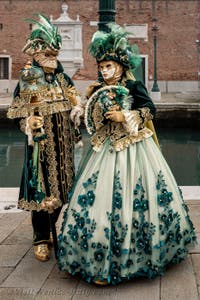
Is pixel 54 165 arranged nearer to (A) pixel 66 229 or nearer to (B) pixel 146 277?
(A) pixel 66 229

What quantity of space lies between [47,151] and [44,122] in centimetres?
21

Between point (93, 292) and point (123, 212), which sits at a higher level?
point (123, 212)

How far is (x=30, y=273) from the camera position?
10.4ft

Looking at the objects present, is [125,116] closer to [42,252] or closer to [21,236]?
[42,252]

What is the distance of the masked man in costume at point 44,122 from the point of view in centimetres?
325

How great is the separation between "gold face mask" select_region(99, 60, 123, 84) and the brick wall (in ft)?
64.7

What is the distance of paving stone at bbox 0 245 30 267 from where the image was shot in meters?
3.36

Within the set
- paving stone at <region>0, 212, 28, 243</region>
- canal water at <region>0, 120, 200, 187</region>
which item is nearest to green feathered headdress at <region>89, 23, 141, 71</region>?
paving stone at <region>0, 212, 28, 243</region>

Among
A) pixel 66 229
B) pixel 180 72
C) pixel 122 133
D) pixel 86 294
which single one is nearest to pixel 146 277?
pixel 86 294

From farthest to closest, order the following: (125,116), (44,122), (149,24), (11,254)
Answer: (149,24), (11,254), (44,122), (125,116)

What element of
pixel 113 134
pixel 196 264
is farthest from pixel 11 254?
pixel 196 264

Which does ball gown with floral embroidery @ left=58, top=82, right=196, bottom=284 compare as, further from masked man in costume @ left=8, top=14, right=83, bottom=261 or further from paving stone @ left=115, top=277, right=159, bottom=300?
masked man in costume @ left=8, top=14, right=83, bottom=261

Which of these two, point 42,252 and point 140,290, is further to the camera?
point 42,252

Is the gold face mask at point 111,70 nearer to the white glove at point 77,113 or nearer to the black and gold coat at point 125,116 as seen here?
the black and gold coat at point 125,116
